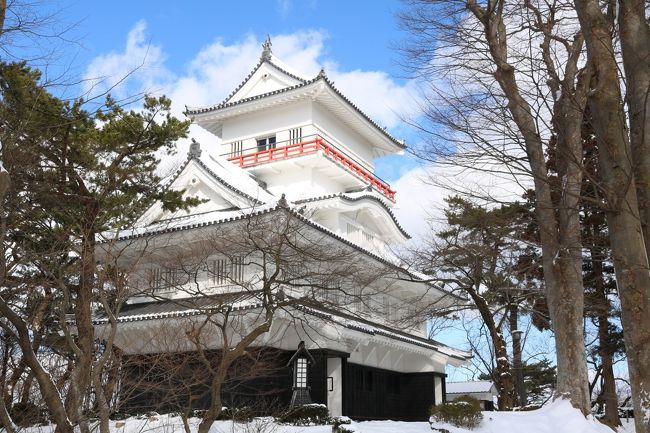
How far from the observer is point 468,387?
1734 inches

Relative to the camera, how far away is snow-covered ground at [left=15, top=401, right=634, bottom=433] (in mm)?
11219

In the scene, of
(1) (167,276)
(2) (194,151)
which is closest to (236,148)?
(2) (194,151)

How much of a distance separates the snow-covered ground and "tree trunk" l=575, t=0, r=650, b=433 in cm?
487

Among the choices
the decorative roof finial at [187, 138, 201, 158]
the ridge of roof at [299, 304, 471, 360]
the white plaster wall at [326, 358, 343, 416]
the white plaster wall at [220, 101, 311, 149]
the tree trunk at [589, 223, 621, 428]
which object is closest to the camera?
the ridge of roof at [299, 304, 471, 360]

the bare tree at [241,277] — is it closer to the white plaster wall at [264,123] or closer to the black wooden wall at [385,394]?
the black wooden wall at [385,394]

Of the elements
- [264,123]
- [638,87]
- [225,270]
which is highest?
[264,123]

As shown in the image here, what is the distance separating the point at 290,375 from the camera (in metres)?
18.1

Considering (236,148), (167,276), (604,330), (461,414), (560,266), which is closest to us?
(560,266)

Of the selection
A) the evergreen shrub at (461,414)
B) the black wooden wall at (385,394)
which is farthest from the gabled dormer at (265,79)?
the evergreen shrub at (461,414)

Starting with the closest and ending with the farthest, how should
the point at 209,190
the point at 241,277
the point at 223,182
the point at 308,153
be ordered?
the point at 241,277 → the point at 223,182 → the point at 209,190 → the point at 308,153

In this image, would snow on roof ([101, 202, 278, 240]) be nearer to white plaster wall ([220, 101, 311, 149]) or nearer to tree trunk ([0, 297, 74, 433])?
white plaster wall ([220, 101, 311, 149])

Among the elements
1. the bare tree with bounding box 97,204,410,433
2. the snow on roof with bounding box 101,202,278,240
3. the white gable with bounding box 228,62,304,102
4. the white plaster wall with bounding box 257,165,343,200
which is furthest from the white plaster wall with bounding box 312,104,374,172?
the bare tree with bounding box 97,204,410,433

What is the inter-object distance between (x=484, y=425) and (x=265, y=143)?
57.0 feet

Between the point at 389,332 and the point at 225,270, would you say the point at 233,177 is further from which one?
the point at 389,332
